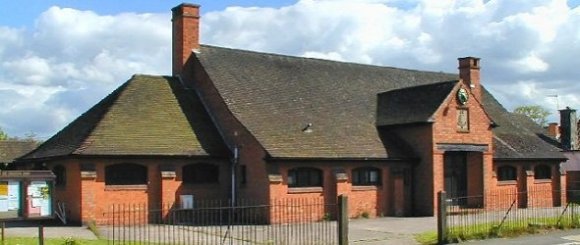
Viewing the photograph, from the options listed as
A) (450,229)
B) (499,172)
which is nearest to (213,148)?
(450,229)

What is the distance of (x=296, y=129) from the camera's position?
98.0ft

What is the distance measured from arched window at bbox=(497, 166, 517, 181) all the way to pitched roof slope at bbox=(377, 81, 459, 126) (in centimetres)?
617

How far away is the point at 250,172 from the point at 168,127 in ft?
12.5

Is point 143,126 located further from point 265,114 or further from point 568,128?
point 568,128

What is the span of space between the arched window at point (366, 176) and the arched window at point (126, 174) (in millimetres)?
8615

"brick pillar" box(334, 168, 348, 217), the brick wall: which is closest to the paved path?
"brick pillar" box(334, 168, 348, 217)

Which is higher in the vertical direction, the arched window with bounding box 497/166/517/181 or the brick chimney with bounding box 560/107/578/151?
the brick chimney with bounding box 560/107/578/151

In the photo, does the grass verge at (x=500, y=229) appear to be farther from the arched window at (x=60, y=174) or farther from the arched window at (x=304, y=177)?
the arched window at (x=60, y=174)

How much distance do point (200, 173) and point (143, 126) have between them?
2.93 m

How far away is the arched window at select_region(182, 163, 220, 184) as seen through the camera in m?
28.6

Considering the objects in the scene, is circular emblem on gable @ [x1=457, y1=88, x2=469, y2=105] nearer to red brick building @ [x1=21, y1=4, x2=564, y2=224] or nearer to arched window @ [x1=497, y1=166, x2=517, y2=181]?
red brick building @ [x1=21, y1=4, x2=564, y2=224]

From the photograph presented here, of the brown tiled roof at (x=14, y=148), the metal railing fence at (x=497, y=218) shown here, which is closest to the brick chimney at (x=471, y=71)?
the metal railing fence at (x=497, y=218)

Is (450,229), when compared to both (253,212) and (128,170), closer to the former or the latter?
(253,212)

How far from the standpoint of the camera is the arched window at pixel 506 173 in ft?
117
